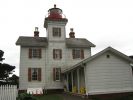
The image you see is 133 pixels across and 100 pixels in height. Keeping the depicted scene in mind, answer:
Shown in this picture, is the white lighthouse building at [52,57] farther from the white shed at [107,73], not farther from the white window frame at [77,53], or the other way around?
the white shed at [107,73]

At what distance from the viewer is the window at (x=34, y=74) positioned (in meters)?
23.5

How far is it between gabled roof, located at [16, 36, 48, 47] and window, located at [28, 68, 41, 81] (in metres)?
3.18

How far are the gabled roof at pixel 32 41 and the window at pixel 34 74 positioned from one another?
3182 millimetres

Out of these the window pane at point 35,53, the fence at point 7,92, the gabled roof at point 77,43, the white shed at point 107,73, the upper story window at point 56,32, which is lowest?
the fence at point 7,92

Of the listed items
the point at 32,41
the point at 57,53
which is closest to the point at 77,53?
the point at 57,53

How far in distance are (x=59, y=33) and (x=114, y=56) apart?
414 inches

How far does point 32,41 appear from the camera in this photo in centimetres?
2500

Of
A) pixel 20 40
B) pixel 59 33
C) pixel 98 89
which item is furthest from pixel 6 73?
pixel 98 89

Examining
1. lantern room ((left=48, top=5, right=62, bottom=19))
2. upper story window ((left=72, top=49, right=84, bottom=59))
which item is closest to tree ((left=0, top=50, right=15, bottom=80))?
lantern room ((left=48, top=5, right=62, bottom=19))

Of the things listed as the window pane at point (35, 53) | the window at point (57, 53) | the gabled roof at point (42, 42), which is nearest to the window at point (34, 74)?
the window pane at point (35, 53)

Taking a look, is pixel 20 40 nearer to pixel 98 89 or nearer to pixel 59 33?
pixel 59 33

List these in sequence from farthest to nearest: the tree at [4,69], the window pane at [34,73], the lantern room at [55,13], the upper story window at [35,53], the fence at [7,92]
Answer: the tree at [4,69], the lantern room at [55,13], the upper story window at [35,53], the window pane at [34,73], the fence at [7,92]

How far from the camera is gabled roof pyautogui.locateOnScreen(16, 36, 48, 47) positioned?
23828 mm

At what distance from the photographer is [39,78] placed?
23.7m
